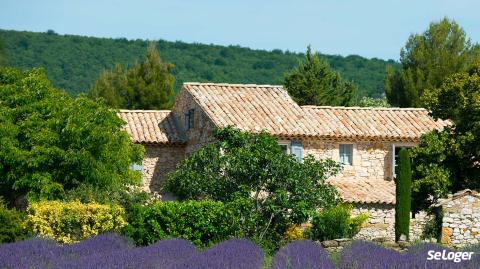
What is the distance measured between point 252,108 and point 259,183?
333 inches

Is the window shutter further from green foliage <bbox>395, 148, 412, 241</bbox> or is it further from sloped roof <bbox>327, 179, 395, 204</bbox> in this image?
green foliage <bbox>395, 148, 412, 241</bbox>

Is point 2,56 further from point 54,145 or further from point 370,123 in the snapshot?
point 54,145

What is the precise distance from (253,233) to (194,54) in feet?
219

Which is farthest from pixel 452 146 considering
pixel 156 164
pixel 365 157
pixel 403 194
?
pixel 156 164

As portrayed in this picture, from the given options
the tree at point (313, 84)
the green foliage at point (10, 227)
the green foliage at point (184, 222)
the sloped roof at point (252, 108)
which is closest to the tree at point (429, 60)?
the tree at point (313, 84)

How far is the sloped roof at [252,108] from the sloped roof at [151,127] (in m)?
1.74

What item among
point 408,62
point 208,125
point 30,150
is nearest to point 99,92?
point 408,62

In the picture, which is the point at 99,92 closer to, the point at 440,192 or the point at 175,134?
the point at 175,134

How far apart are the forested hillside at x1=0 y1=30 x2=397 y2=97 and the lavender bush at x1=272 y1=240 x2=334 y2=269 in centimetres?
6048

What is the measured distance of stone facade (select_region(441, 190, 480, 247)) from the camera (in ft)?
86.2

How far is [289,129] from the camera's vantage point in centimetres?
3353

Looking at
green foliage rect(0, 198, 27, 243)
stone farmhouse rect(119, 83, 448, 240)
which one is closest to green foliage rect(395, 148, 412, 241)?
stone farmhouse rect(119, 83, 448, 240)

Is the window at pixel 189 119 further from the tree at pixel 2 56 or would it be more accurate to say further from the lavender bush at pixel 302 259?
the lavender bush at pixel 302 259

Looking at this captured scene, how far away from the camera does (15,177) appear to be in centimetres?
2692
